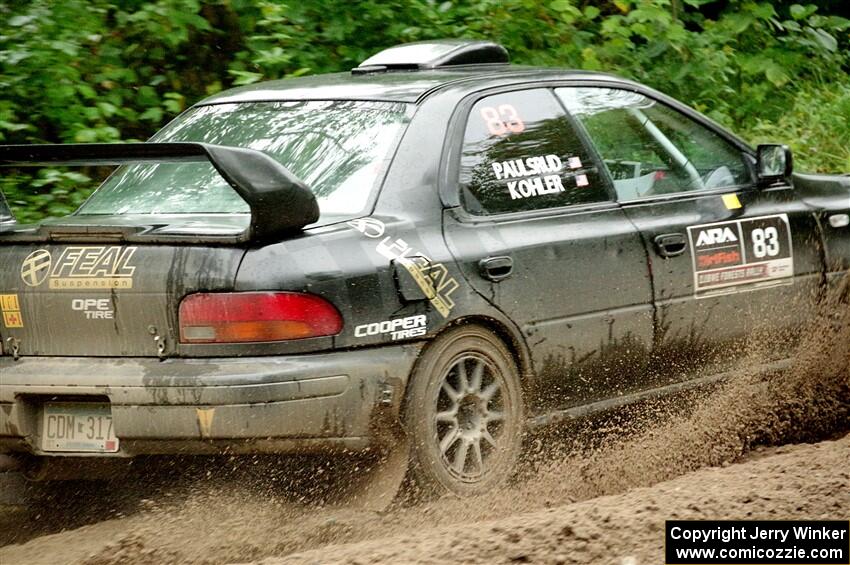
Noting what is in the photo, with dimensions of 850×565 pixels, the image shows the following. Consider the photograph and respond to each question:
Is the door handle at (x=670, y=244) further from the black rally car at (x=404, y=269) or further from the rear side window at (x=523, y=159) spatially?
the rear side window at (x=523, y=159)

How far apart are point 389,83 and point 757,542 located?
243 centimetres

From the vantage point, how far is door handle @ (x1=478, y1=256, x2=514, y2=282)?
513 centimetres

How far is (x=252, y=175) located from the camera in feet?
14.9

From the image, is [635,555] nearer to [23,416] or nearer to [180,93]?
[23,416]

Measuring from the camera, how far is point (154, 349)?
4.68m

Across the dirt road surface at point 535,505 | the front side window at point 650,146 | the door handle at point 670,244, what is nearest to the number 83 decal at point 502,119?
the front side window at point 650,146

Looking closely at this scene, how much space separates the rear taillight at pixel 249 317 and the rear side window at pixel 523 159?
0.92m

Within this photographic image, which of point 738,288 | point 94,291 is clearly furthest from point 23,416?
point 738,288

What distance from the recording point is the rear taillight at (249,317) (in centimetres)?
456

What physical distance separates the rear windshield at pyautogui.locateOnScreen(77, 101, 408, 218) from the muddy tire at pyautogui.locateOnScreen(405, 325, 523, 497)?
62 cm

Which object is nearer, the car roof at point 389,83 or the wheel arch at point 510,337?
the wheel arch at point 510,337

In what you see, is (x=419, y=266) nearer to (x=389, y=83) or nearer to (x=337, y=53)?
(x=389, y=83)

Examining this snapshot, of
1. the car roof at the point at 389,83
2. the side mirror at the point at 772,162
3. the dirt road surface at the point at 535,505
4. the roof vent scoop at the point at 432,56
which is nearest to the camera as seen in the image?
the dirt road surface at the point at 535,505

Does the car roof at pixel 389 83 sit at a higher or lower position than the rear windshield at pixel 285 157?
higher
